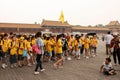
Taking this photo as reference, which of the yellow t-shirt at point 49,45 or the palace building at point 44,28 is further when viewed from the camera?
the palace building at point 44,28

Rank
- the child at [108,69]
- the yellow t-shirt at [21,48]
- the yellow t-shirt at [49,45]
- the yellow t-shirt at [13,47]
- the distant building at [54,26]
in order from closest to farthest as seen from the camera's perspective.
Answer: the child at [108,69] → the yellow t-shirt at [13,47] → the yellow t-shirt at [21,48] → the yellow t-shirt at [49,45] → the distant building at [54,26]

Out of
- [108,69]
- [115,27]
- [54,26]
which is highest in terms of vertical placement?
[54,26]

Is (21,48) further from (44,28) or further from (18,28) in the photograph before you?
(44,28)

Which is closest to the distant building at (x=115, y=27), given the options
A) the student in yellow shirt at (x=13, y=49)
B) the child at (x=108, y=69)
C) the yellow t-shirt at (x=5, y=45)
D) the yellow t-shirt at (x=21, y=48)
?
the yellow t-shirt at (x=21, y=48)

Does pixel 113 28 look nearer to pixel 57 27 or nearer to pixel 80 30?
pixel 80 30

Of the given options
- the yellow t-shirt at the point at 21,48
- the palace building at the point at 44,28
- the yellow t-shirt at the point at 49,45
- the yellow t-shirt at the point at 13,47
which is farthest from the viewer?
the palace building at the point at 44,28

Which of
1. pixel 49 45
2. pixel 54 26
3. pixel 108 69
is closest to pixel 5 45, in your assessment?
pixel 49 45

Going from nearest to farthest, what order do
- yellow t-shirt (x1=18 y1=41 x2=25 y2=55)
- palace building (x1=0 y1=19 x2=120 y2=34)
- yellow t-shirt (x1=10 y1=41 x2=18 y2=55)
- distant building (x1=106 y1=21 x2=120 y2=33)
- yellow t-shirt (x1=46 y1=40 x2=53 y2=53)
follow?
yellow t-shirt (x1=10 y1=41 x2=18 y2=55), yellow t-shirt (x1=18 y1=41 x2=25 y2=55), yellow t-shirt (x1=46 y1=40 x2=53 y2=53), palace building (x1=0 y1=19 x2=120 y2=34), distant building (x1=106 y1=21 x2=120 y2=33)

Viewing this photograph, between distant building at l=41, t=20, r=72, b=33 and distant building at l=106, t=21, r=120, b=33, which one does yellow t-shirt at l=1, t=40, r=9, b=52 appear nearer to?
distant building at l=41, t=20, r=72, b=33

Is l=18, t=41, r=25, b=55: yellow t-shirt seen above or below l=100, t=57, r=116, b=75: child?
above

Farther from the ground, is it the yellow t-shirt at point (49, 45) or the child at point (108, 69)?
the yellow t-shirt at point (49, 45)

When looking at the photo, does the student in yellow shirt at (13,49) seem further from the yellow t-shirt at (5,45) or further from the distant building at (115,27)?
the distant building at (115,27)

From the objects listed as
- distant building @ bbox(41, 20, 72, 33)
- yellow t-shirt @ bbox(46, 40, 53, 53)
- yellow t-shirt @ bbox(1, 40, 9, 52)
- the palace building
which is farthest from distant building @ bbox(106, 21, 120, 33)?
yellow t-shirt @ bbox(1, 40, 9, 52)

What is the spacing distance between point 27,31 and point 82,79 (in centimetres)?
5298
